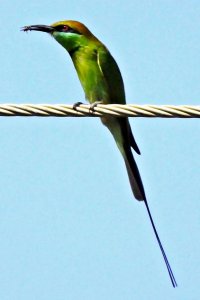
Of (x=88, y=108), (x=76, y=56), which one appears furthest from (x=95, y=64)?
(x=88, y=108)

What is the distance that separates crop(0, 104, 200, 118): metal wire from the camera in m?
2.53

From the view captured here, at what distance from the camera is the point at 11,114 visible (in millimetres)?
2652

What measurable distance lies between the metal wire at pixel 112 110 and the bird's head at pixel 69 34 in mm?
1161

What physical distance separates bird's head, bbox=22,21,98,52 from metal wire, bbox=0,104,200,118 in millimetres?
1161

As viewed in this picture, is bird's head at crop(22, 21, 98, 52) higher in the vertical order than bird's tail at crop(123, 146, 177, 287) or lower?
higher

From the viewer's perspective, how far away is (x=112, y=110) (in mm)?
2674

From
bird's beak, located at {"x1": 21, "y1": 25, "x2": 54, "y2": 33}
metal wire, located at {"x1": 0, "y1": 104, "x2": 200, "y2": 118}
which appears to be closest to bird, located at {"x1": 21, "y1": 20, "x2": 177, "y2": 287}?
bird's beak, located at {"x1": 21, "y1": 25, "x2": 54, "y2": 33}

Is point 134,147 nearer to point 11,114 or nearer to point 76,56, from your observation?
point 76,56

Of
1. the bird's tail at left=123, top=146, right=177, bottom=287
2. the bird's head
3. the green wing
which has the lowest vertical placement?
the bird's tail at left=123, top=146, right=177, bottom=287

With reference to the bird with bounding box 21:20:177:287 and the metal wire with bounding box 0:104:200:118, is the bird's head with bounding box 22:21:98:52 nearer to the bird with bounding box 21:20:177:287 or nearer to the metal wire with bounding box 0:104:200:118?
the bird with bounding box 21:20:177:287

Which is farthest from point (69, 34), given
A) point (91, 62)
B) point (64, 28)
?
point (91, 62)

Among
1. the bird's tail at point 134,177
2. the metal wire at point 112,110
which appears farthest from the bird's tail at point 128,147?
the metal wire at point 112,110

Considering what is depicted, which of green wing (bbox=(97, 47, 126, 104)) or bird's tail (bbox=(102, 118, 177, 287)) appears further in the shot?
green wing (bbox=(97, 47, 126, 104))

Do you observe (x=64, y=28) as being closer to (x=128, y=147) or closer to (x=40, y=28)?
(x=40, y=28)
